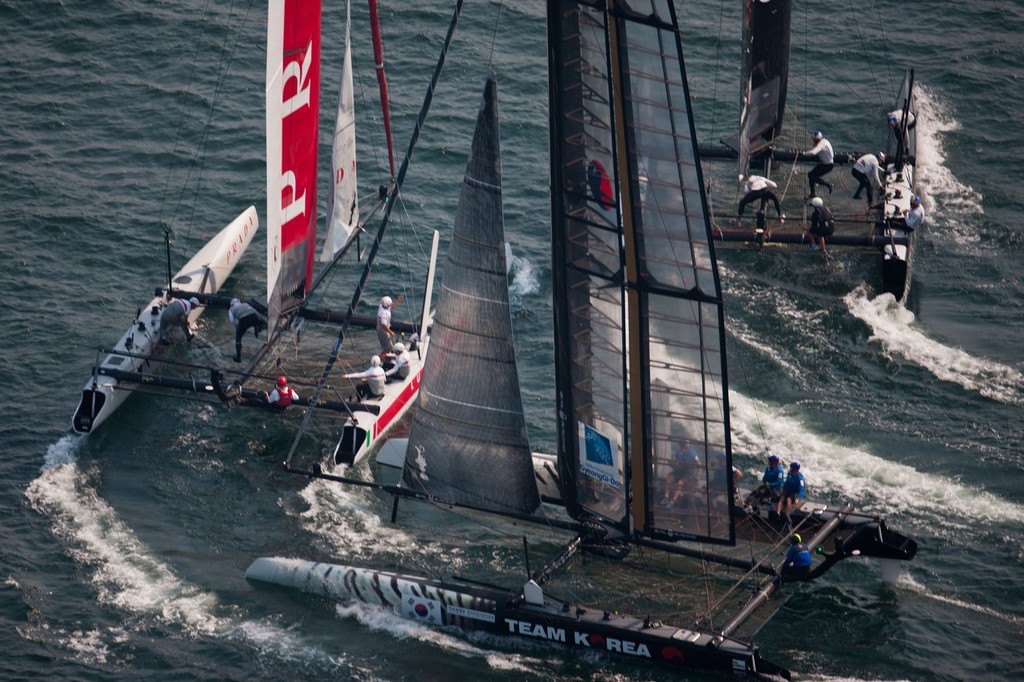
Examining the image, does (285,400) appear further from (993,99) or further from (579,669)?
(993,99)

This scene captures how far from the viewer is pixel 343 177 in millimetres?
40031

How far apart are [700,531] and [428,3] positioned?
30024mm

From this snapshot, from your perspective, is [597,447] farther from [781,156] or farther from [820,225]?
[781,156]

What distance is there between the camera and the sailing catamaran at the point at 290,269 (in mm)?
34531

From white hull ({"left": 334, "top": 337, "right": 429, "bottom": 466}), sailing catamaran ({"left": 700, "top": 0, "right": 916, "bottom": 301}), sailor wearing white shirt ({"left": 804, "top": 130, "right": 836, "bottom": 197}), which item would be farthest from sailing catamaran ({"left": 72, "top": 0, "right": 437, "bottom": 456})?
sailor wearing white shirt ({"left": 804, "top": 130, "right": 836, "bottom": 197})

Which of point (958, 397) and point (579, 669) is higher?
point (958, 397)

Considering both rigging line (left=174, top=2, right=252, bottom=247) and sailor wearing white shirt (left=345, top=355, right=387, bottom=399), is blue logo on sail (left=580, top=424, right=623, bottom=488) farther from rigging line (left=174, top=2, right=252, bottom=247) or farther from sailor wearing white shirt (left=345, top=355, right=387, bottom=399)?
rigging line (left=174, top=2, right=252, bottom=247)

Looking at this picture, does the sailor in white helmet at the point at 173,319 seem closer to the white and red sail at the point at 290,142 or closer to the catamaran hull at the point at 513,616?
the white and red sail at the point at 290,142

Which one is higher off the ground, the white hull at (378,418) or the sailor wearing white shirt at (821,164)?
the sailor wearing white shirt at (821,164)

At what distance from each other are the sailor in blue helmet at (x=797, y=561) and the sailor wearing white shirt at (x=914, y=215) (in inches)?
580

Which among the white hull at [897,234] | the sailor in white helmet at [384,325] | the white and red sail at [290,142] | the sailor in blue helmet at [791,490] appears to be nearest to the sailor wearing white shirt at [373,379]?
the sailor in white helmet at [384,325]

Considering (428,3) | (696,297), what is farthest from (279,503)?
(428,3)

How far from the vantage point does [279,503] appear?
3384 centimetres

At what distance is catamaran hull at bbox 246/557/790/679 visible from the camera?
92.4 ft
